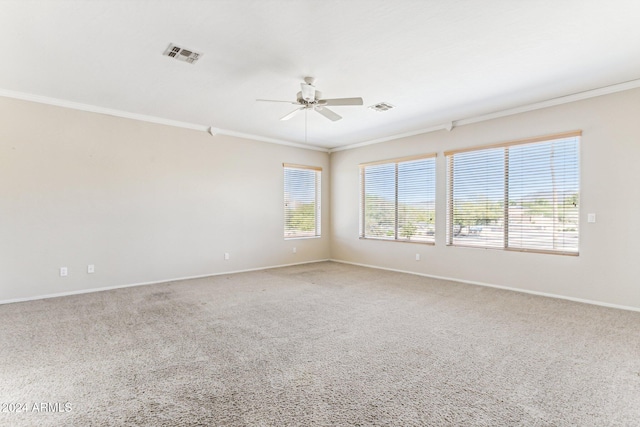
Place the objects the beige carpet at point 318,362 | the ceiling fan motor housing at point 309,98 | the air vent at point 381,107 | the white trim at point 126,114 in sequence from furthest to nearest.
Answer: the air vent at point 381,107 → the white trim at point 126,114 → the ceiling fan motor housing at point 309,98 → the beige carpet at point 318,362

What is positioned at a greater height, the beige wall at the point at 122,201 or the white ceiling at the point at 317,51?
the white ceiling at the point at 317,51

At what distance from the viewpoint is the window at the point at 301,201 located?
713 cm

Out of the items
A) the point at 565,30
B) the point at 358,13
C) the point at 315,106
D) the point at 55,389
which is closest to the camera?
the point at 55,389

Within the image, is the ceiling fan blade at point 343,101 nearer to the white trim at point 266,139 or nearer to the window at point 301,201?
the white trim at point 266,139

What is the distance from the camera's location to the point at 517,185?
16.0 ft

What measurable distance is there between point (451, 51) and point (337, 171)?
470 cm

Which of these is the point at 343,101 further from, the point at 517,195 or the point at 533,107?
the point at 517,195

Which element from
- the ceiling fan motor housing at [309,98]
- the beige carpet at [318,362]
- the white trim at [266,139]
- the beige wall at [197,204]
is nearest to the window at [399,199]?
the beige wall at [197,204]

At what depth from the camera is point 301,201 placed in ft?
24.2

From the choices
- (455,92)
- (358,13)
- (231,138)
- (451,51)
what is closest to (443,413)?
(358,13)

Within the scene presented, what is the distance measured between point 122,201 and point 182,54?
291cm

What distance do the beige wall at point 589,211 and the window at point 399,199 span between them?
271 millimetres

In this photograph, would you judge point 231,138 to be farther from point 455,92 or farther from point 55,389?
point 55,389

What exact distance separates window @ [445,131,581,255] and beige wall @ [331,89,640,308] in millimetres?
128
